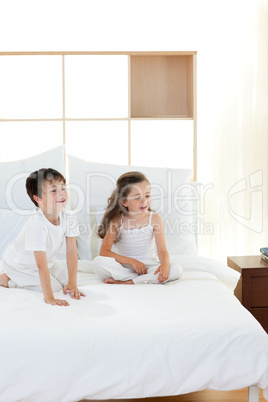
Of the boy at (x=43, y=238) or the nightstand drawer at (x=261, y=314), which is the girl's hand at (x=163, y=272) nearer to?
the boy at (x=43, y=238)

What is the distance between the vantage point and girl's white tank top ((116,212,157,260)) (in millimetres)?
2512

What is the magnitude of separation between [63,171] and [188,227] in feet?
2.50

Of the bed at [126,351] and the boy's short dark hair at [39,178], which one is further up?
the boy's short dark hair at [39,178]

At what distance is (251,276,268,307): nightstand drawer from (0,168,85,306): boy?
3.25 feet

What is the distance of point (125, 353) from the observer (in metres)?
1.58

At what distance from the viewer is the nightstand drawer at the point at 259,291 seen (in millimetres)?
2625

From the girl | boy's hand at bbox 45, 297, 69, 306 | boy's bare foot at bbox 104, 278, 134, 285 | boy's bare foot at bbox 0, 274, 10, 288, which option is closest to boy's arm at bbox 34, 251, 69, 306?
boy's hand at bbox 45, 297, 69, 306

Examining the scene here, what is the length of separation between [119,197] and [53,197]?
51cm

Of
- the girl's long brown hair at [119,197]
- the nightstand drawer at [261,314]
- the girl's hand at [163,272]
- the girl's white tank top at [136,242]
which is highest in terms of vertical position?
the girl's long brown hair at [119,197]

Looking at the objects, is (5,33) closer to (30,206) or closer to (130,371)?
(30,206)

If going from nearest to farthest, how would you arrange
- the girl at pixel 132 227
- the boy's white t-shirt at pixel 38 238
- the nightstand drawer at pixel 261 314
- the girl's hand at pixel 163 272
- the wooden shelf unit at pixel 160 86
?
the boy's white t-shirt at pixel 38 238, the girl's hand at pixel 163 272, the girl at pixel 132 227, the nightstand drawer at pixel 261 314, the wooden shelf unit at pixel 160 86

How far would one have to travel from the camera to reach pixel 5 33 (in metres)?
3.35

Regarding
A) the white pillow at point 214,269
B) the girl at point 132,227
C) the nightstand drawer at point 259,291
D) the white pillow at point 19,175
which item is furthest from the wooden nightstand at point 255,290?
the white pillow at point 19,175

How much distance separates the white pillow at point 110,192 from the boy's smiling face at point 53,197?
609 millimetres
